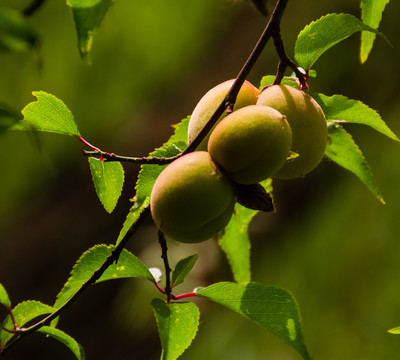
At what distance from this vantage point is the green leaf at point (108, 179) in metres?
0.43

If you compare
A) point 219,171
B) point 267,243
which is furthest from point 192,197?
point 267,243

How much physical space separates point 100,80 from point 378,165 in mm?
1193

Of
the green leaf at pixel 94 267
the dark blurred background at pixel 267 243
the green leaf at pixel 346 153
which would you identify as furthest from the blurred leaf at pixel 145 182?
the dark blurred background at pixel 267 243

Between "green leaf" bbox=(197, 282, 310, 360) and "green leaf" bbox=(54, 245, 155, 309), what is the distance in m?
0.06

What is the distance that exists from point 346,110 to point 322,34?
0.20ft

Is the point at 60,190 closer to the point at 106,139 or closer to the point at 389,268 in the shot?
the point at 106,139

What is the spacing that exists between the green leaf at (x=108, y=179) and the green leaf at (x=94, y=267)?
0.03 meters

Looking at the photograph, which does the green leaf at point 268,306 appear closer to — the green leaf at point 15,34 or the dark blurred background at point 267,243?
the green leaf at point 15,34

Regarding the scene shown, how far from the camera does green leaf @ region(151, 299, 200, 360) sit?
39cm

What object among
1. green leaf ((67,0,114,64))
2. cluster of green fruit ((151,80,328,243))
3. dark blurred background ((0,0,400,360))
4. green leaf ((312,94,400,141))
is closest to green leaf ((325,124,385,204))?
green leaf ((312,94,400,141))

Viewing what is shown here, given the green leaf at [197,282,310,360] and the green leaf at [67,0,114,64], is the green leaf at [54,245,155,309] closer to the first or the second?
the green leaf at [197,282,310,360]

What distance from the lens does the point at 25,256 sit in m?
1.57

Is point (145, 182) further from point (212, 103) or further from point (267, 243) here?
point (267, 243)

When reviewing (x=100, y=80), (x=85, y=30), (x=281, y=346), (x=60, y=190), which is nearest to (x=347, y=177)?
(x=281, y=346)
